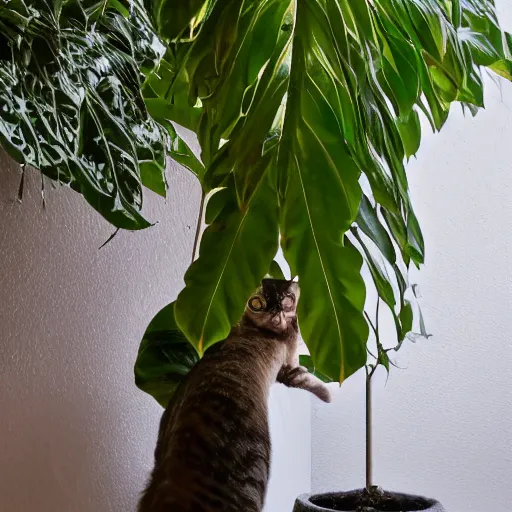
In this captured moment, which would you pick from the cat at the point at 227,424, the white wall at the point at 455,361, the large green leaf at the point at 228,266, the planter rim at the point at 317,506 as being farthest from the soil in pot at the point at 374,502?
the white wall at the point at 455,361

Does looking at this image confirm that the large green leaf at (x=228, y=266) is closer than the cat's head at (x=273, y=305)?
Yes

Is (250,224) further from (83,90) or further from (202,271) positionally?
(83,90)

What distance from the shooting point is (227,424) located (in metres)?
0.65

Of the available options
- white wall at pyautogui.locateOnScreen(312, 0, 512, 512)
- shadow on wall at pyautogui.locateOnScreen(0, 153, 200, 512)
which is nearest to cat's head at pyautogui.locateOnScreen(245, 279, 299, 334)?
shadow on wall at pyautogui.locateOnScreen(0, 153, 200, 512)

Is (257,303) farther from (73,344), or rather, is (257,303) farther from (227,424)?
(73,344)

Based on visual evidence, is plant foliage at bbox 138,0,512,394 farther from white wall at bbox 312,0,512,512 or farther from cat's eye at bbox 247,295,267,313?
white wall at bbox 312,0,512,512

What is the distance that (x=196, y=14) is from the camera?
1.86 feet

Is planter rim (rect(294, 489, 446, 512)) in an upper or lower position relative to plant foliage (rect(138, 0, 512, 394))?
lower

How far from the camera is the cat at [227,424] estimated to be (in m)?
0.63

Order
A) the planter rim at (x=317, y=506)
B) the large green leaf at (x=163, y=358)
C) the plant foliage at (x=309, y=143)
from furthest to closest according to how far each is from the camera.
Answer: the large green leaf at (x=163, y=358), the planter rim at (x=317, y=506), the plant foliage at (x=309, y=143)

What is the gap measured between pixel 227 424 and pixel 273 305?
0.51ft

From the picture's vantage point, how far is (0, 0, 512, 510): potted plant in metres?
0.56

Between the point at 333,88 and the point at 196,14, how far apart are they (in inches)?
5.1

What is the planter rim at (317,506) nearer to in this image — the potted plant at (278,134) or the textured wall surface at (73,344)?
the potted plant at (278,134)
